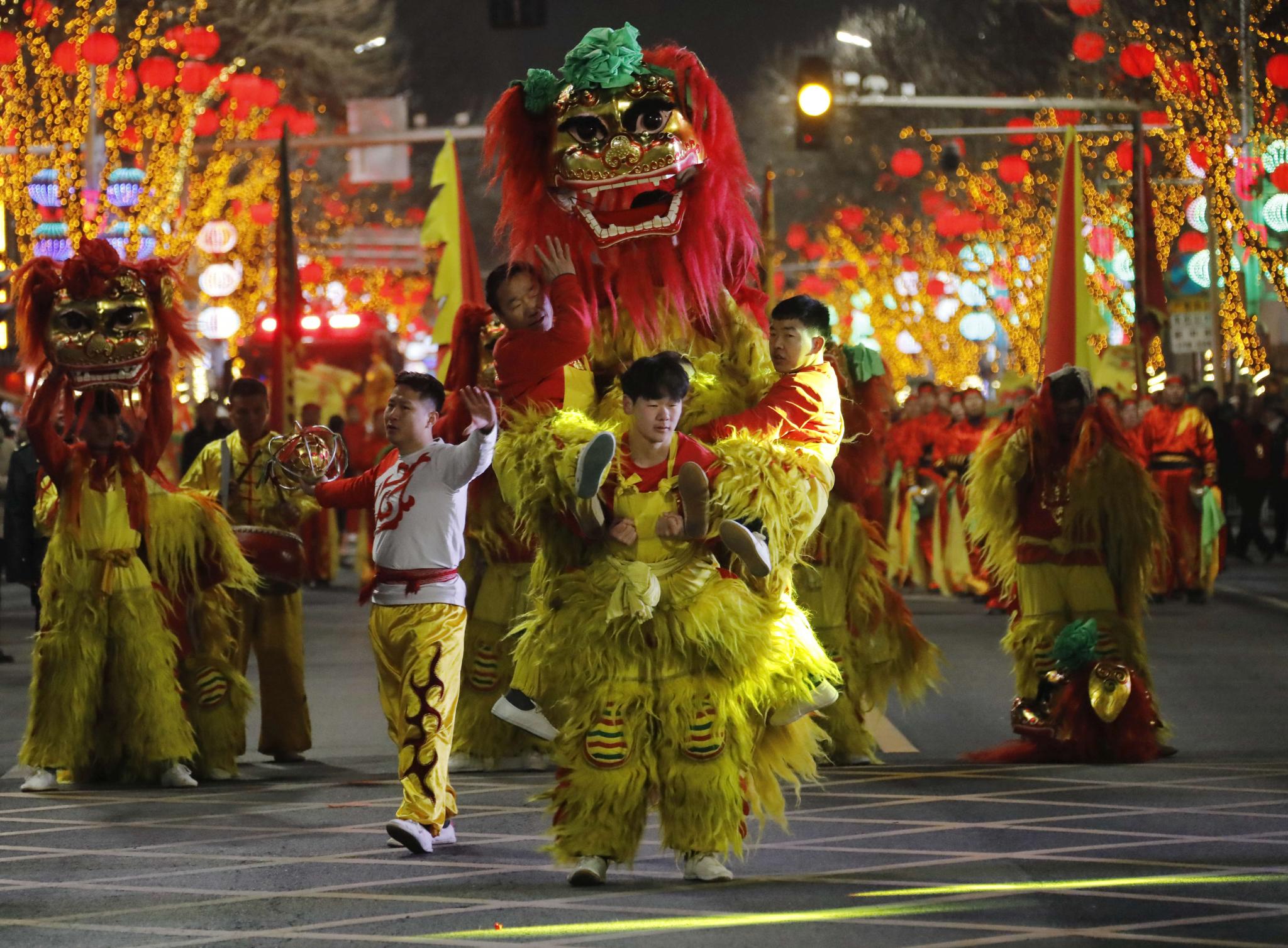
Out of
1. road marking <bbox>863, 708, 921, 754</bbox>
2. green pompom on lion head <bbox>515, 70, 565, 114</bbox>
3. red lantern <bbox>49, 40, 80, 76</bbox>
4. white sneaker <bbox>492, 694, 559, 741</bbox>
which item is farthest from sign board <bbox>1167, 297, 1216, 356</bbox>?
white sneaker <bbox>492, 694, 559, 741</bbox>

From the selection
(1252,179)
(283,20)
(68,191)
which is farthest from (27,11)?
(1252,179)

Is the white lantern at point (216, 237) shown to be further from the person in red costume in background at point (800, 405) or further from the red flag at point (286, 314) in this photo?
the person in red costume in background at point (800, 405)

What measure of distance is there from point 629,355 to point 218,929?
2.31 metres

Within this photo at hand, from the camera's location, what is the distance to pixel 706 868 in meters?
6.56

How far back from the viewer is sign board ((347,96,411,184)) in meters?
25.5

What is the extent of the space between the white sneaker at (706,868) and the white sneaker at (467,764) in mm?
2784

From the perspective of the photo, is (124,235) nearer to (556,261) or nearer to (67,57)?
(67,57)

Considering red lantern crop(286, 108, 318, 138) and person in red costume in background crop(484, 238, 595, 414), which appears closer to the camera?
person in red costume in background crop(484, 238, 595, 414)

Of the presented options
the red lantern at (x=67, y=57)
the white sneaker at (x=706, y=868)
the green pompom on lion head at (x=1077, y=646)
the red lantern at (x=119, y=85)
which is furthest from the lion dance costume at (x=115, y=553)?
the red lantern at (x=119, y=85)

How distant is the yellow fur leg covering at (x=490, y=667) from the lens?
9.25m

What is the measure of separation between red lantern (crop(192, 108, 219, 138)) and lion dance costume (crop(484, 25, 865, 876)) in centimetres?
2180

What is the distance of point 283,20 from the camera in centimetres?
3422

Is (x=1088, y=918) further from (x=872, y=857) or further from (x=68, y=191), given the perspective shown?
(x=68, y=191)

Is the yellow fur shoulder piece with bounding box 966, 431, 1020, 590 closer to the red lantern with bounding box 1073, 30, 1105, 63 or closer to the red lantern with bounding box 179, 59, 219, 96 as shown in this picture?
the red lantern with bounding box 1073, 30, 1105, 63
